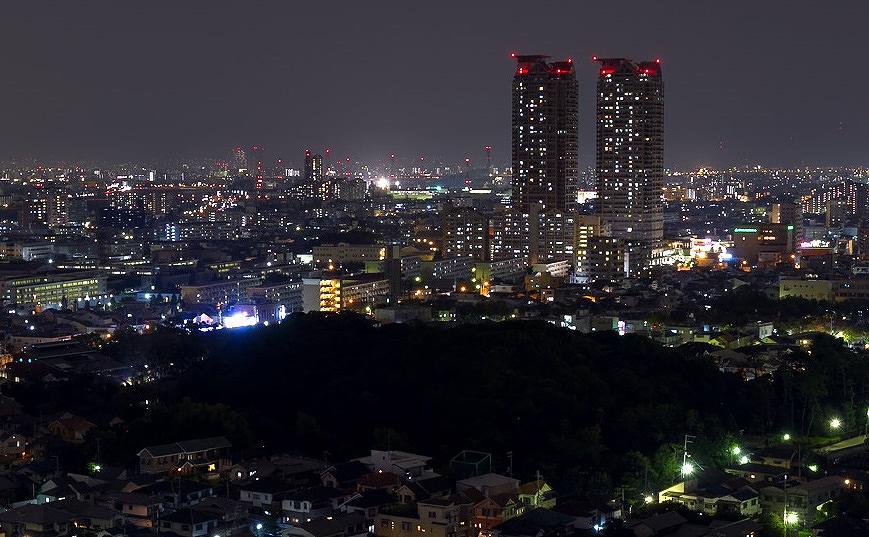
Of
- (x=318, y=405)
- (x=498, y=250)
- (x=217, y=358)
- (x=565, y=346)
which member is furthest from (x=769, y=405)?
(x=498, y=250)

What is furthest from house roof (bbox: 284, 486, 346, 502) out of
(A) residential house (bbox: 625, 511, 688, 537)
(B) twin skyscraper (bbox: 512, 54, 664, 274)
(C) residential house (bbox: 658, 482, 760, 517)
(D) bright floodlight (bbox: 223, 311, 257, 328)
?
(B) twin skyscraper (bbox: 512, 54, 664, 274)

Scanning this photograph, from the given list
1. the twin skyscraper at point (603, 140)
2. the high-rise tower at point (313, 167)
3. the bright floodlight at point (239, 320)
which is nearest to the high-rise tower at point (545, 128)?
the twin skyscraper at point (603, 140)

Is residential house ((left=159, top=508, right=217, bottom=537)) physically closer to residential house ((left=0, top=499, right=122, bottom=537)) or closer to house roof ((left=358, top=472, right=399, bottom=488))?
residential house ((left=0, top=499, right=122, bottom=537))

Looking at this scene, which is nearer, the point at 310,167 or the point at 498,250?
the point at 498,250

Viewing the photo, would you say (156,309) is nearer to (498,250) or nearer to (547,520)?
(498,250)

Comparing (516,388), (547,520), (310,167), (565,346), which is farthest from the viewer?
(310,167)

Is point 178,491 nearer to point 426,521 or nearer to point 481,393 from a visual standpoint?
point 426,521

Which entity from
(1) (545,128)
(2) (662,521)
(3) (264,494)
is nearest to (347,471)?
(3) (264,494)
